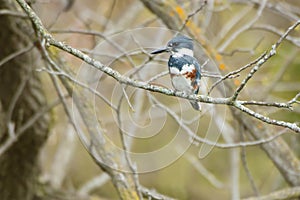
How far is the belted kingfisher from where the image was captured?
120 cm

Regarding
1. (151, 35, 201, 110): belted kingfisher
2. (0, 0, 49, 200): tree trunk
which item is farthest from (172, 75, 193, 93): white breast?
(0, 0, 49, 200): tree trunk

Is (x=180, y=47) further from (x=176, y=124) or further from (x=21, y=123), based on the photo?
(x=176, y=124)

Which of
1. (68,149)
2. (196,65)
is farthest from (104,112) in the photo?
(196,65)

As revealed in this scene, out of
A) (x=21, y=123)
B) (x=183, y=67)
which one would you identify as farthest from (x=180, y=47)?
(x=21, y=123)

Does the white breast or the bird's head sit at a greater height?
the bird's head

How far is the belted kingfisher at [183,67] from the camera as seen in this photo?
1.20 metres

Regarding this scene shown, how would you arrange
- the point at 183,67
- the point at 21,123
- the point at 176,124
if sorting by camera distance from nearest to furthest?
the point at 183,67 < the point at 21,123 < the point at 176,124

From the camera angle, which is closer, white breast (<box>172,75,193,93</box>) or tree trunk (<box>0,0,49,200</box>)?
white breast (<box>172,75,193,93</box>)

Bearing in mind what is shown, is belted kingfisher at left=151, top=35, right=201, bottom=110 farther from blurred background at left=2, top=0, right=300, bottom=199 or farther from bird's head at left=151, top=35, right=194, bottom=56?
blurred background at left=2, top=0, right=300, bottom=199

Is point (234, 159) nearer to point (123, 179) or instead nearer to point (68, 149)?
point (68, 149)

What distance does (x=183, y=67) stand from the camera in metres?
1.19

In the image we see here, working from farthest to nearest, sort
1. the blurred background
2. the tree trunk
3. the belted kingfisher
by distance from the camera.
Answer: the blurred background
the tree trunk
the belted kingfisher

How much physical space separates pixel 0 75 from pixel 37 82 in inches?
7.1

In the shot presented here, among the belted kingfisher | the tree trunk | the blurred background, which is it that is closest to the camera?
the belted kingfisher
